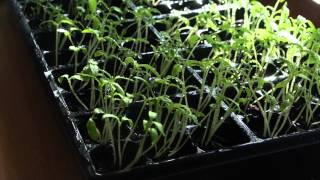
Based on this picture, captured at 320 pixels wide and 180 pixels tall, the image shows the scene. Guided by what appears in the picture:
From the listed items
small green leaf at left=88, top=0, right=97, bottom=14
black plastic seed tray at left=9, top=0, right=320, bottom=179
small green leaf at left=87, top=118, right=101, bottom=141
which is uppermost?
small green leaf at left=88, top=0, right=97, bottom=14

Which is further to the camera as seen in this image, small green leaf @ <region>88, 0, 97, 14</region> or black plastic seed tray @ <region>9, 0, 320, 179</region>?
small green leaf @ <region>88, 0, 97, 14</region>

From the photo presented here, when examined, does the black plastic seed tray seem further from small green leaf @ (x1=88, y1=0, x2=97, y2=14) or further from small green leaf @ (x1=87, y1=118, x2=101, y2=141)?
small green leaf @ (x1=88, y1=0, x2=97, y2=14)

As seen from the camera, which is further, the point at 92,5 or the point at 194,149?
the point at 92,5

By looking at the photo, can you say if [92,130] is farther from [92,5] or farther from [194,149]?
[92,5]

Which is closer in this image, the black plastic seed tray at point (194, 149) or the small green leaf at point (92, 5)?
the black plastic seed tray at point (194, 149)

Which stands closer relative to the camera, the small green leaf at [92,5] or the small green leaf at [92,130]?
the small green leaf at [92,130]

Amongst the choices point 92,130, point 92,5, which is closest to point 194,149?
point 92,130

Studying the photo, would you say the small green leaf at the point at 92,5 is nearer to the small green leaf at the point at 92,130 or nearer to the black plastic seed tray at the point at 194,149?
the black plastic seed tray at the point at 194,149

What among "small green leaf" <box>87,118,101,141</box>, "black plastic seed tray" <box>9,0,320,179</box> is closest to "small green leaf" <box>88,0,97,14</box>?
"black plastic seed tray" <box>9,0,320,179</box>

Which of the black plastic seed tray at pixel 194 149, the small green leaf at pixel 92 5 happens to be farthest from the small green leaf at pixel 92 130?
the small green leaf at pixel 92 5

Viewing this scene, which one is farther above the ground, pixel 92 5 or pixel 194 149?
pixel 92 5

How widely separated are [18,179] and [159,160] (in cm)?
26

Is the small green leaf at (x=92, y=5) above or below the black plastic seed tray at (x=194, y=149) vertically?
above

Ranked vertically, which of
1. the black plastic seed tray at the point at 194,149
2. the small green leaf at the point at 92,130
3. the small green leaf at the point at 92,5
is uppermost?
the small green leaf at the point at 92,5
